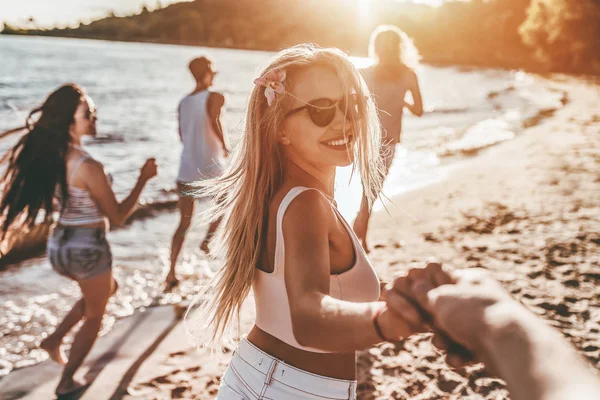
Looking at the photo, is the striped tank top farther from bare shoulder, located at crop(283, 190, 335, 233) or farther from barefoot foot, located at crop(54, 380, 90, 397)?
bare shoulder, located at crop(283, 190, 335, 233)

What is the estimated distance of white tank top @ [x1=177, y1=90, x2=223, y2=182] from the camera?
530cm

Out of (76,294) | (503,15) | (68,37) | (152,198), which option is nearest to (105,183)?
(76,294)

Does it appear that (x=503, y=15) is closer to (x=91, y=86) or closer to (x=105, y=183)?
(x=91, y=86)

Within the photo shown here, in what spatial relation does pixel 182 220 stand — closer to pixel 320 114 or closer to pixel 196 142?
pixel 196 142

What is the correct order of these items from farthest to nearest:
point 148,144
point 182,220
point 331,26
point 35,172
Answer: point 331,26, point 148,144, point 182,220, point 35,172

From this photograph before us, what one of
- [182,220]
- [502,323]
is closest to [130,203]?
[182,220]

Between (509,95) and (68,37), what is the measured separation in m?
94.2

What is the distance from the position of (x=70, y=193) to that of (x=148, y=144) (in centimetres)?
1480

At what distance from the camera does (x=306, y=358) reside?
163 cm

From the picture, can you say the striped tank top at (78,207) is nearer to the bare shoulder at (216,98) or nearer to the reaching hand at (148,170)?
the reaching hand at (148,170)

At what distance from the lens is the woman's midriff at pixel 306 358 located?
1.63 m

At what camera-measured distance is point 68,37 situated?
4008 inches

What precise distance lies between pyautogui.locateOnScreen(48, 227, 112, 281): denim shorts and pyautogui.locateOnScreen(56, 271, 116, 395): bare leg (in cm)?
9

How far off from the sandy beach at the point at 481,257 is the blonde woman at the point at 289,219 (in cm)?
→ 92
